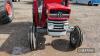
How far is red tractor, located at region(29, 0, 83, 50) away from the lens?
701 centimetres

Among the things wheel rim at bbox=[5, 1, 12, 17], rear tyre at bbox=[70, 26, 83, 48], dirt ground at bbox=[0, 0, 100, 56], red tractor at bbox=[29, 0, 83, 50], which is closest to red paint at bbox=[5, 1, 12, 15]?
wheel rim at bbox=[5, 1, 12, 17]

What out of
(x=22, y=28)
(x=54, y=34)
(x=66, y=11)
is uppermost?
(x=66, y=11)

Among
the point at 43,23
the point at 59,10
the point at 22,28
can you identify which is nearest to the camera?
the point at 59,10

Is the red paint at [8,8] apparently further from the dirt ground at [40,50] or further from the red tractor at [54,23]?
the red tractor at [54,23]

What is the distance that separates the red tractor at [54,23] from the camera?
23.0ft

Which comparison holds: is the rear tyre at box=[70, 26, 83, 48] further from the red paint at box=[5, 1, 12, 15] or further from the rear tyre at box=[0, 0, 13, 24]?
the red paint at box=[5, 1, 12, 15]

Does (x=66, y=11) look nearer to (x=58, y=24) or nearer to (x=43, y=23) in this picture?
(x=58, y=24)

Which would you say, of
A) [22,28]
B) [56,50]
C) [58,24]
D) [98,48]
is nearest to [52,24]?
[58,24]

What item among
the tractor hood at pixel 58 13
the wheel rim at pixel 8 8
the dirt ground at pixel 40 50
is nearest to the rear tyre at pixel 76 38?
the dirt ground at pixel 40 50

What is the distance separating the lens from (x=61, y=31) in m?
7.11

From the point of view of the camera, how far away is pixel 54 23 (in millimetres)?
7047

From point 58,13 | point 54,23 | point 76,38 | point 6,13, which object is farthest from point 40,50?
point 6,13

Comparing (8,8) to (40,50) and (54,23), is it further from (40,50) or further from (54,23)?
(54,23)

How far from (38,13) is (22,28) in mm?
2711
